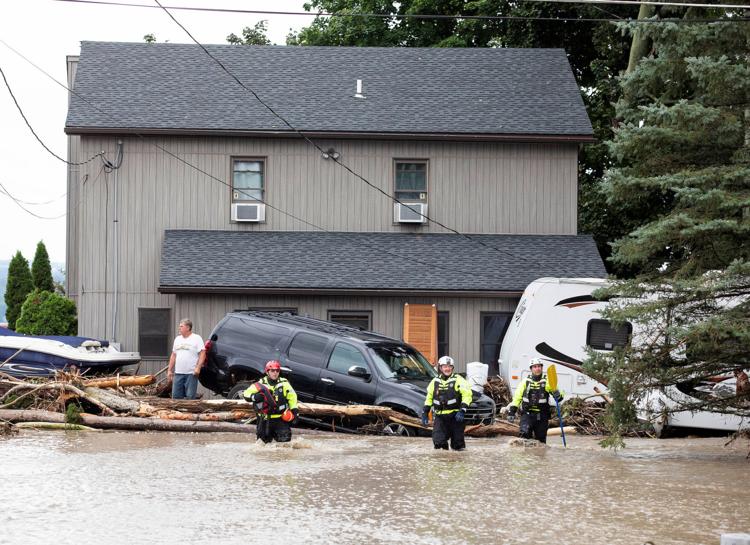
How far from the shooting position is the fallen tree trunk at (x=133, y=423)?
20203 millimetres

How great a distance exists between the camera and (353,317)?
27.6 m

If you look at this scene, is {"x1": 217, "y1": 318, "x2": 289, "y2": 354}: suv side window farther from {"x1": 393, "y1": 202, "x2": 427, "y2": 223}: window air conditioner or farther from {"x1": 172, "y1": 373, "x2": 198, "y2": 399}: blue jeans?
{"x1": 393, "y1": 202, "x2": 427, "y2": 223}: window air conditioner

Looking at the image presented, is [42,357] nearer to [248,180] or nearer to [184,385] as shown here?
[184,385]

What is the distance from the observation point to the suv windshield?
2077 cm

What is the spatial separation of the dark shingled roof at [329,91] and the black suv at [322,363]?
7.96 m

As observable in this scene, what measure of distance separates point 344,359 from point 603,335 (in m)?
5.70

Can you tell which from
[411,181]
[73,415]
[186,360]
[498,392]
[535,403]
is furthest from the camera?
[411,181]

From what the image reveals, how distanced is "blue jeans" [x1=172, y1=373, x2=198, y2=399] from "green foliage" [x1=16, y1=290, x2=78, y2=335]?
889cm

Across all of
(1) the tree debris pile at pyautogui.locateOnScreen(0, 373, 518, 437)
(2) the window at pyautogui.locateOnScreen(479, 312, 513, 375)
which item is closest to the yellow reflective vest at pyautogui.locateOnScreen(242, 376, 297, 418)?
(1) the tree debris pile at pyautogui.locateOnScreen(0, 373, 518, 437)

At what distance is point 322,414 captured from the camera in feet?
66.7

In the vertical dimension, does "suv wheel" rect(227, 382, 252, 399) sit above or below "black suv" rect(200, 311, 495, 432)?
below

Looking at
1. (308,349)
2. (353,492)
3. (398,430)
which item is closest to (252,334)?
(308,349)

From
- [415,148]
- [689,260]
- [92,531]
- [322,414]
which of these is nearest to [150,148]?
[415,148]

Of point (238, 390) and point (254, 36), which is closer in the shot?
point (238, 390)
